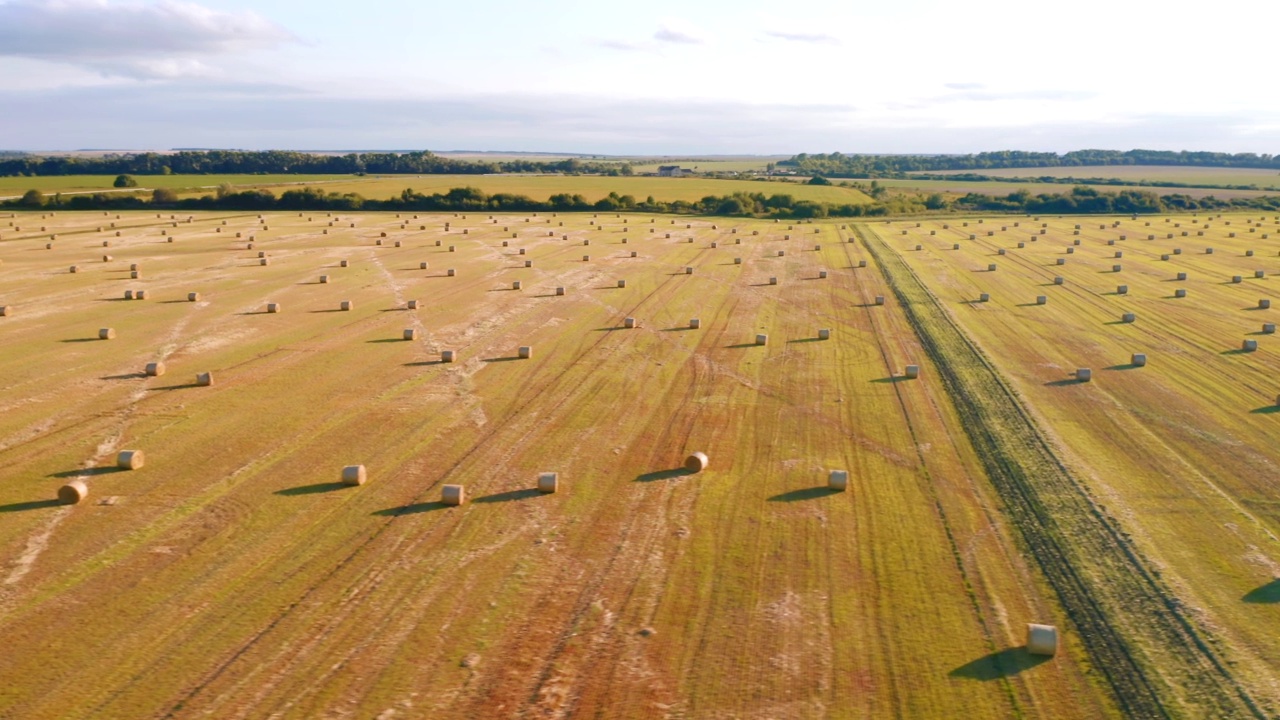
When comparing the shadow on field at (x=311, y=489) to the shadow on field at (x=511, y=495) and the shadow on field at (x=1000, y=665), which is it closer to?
the shadow on field at (x=511, y=495)

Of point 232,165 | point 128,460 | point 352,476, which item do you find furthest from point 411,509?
point 232,165

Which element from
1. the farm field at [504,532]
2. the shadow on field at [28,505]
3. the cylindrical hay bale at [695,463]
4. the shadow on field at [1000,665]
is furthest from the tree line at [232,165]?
the shadow on field at [1000,665]

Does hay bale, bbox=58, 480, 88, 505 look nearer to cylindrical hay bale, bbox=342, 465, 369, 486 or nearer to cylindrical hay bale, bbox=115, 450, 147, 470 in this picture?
cylindrical hay bale, bbox=115, 450, 147, 470

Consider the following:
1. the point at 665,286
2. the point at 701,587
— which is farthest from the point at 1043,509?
the point at 665,286

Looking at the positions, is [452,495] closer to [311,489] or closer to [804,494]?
[311,489]

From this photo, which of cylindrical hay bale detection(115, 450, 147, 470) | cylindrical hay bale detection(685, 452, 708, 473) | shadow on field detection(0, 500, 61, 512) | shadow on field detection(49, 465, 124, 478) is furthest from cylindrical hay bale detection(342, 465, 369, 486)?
cylindrical hay bale detection(685, 452, 708, 473)

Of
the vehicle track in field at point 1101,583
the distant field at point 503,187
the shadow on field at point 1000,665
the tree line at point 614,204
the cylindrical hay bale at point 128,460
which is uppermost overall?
the distant field at point 503,187
